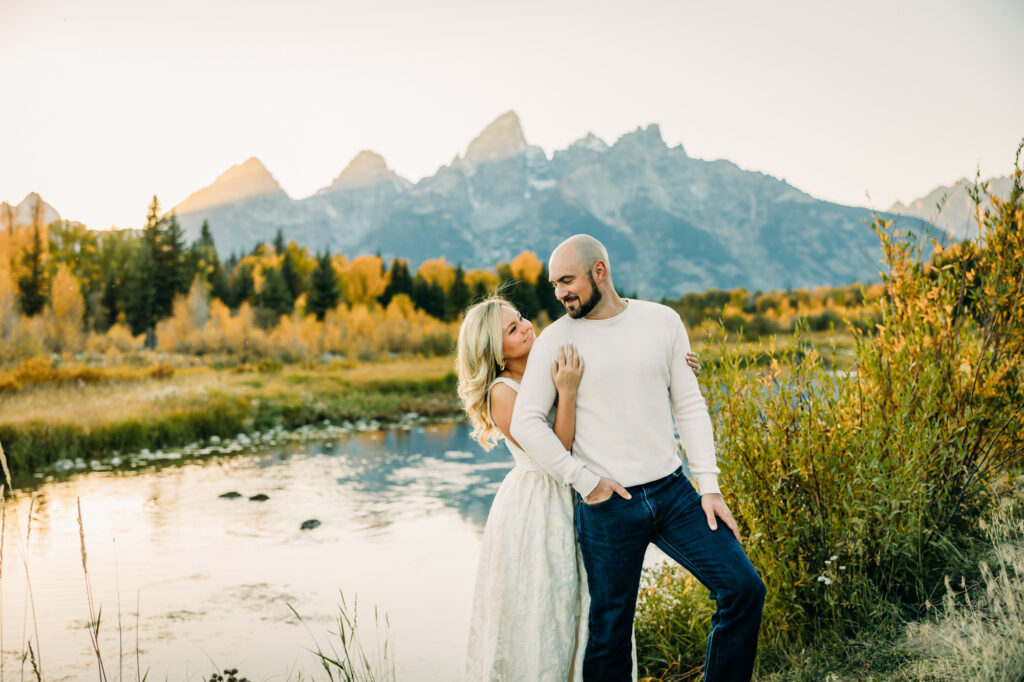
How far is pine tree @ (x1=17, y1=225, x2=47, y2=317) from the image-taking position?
1532 inches

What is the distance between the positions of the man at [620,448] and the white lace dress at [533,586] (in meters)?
0.12

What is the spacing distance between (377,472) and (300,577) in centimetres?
647

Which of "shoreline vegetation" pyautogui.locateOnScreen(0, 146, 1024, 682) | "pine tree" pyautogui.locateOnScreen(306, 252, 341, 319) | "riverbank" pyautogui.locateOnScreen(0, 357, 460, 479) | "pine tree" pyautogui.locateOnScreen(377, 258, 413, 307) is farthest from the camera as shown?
"pine tree" pyautogui.locateOnScreen(377, 258, 413, 307)

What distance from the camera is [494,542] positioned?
3.01 m

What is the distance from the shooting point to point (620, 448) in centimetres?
271

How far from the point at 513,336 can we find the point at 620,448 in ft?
2.32

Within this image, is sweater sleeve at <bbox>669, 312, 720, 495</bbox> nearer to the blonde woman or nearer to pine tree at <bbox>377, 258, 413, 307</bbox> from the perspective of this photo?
the blonde woman

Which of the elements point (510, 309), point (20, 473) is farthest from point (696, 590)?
point (20, 473)

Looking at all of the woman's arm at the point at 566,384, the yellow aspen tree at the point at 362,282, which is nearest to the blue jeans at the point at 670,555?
the woman's arm at the point at 566,384

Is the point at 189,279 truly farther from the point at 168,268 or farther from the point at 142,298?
the point at 142,298

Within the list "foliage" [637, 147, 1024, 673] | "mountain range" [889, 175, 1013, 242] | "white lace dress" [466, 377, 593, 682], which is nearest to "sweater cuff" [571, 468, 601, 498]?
"white lace dress" [466, 377, 593, 682]

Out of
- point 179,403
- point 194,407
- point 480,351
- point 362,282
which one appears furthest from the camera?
point 362,282

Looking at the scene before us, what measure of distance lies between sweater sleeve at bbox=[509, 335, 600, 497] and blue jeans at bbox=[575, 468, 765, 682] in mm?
190

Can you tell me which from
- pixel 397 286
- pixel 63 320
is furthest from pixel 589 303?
pixel 397 286
